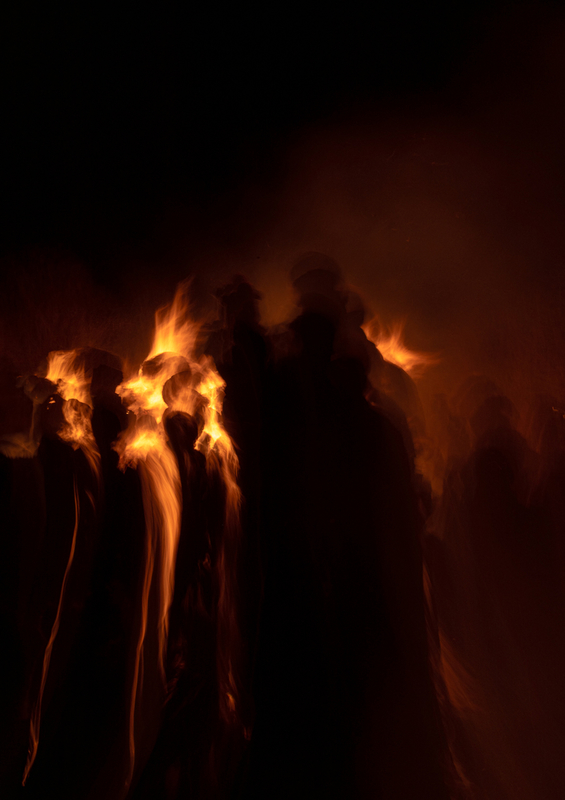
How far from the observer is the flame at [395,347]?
139 cm

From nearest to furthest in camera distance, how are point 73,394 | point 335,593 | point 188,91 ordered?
point 335,593 → point 188,91 → point 73,394

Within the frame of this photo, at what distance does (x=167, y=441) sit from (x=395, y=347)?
0.73 m

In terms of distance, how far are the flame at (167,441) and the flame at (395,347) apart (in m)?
0.47

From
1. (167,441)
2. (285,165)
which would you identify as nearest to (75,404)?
(167,441)

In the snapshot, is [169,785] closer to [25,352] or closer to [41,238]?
[25,352]

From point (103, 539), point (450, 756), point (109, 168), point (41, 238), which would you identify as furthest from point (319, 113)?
point (450, 756)

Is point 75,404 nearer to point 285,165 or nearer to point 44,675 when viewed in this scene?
point 44,675

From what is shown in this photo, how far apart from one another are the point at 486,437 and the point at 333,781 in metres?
0.96

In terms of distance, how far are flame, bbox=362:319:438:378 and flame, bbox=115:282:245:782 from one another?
0.47 meters

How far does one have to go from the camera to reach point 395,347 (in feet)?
4.57

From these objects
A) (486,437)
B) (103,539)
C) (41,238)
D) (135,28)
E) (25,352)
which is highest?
(135,28)

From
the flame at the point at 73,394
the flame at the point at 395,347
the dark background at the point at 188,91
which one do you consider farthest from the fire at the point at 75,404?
the flame at the point at 395,347

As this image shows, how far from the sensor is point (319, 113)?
1.36 meters

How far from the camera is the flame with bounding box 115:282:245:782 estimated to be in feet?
4.52
